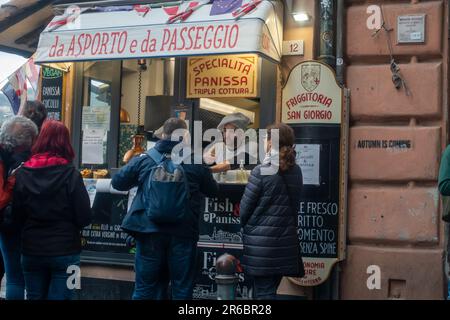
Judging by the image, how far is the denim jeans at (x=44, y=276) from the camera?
5328 mm

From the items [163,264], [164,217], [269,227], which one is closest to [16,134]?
[164,217]

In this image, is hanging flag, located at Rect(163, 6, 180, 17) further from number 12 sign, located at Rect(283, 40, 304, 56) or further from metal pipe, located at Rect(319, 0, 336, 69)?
metal pipe, located at Rect(319, 0, 336, 69)

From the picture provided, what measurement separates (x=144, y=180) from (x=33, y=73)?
369cm

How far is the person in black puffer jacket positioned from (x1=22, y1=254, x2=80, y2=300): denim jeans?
1387 mm

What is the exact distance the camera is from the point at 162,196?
558 cm

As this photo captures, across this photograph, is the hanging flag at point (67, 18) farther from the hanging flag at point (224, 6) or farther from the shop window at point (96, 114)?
the hanging flag at point (224, 6)

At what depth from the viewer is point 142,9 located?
759cm

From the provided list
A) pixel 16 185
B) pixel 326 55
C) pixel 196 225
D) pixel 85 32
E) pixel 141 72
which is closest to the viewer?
pixel 16 185

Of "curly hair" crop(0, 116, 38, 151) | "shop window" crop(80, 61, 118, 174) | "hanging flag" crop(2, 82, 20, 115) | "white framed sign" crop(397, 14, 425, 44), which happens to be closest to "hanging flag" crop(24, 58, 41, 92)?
"hanging flag" crop(2, 82, 20, 115)

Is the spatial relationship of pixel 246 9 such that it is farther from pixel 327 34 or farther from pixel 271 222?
pixel 271 222
